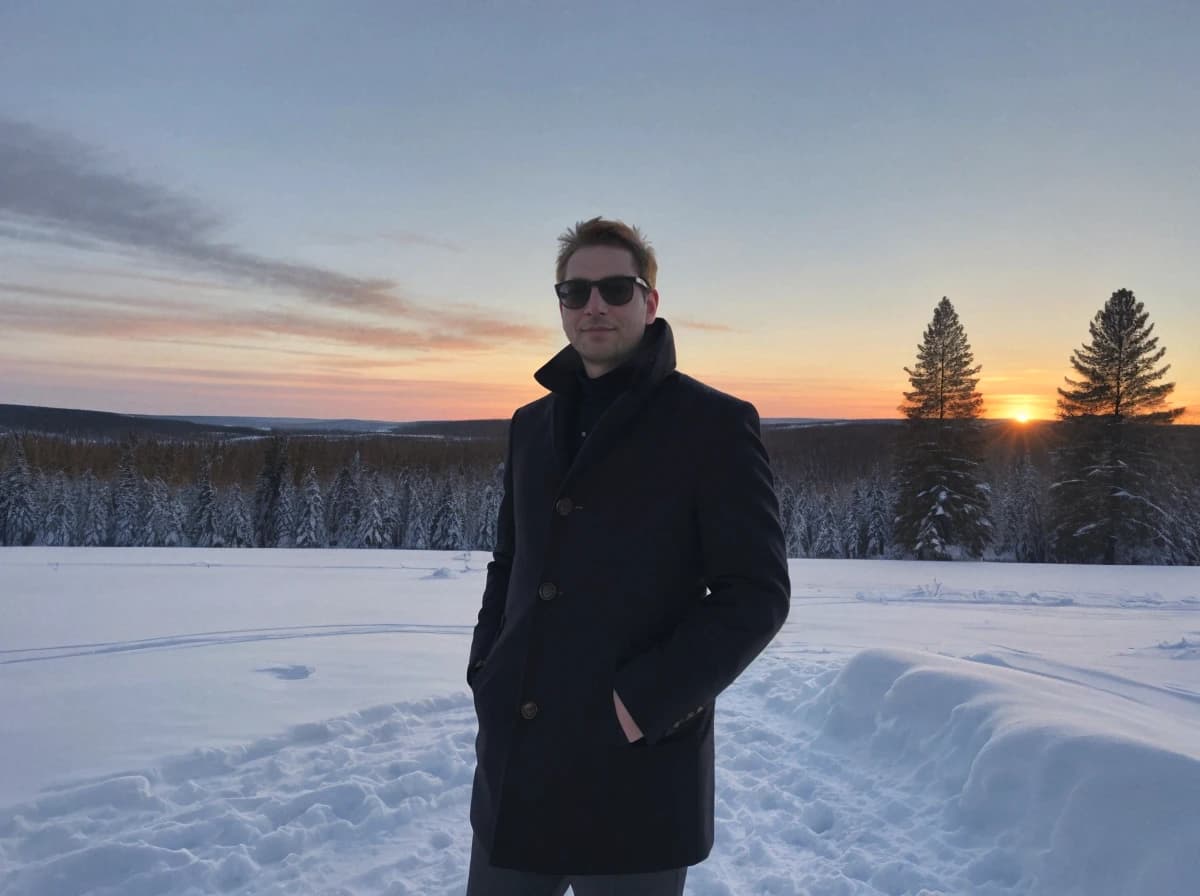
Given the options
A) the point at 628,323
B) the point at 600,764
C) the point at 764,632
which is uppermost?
the point at 628,323

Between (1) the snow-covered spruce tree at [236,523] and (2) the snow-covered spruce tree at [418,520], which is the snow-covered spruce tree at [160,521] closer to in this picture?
(1) the snow-covered spruce tree at [236,523]

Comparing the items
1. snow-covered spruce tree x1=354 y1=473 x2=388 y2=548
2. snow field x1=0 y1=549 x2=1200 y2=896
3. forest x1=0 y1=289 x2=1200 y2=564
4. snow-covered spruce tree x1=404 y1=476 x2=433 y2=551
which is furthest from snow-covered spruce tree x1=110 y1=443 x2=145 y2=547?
snow field x1=0 y1=549 x2=1200 y2=896

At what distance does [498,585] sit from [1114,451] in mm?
33051

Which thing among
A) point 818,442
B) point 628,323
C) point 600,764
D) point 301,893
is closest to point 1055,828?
point 600,764

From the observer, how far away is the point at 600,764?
1816 mm

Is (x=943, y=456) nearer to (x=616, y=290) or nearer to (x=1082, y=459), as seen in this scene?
(x=1082, y=459)

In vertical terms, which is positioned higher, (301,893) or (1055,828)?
(1055,828)

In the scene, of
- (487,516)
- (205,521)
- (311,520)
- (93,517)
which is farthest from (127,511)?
(487,516)

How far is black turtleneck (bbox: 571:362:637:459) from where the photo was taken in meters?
2.07

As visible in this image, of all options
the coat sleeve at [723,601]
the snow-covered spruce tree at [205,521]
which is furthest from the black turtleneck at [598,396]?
the snow-covered spruce tree at [205,521]

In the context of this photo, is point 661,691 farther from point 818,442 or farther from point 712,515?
point 818,442

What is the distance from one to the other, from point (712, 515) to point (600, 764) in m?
0.70

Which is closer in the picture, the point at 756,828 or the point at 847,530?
the point at 756,828

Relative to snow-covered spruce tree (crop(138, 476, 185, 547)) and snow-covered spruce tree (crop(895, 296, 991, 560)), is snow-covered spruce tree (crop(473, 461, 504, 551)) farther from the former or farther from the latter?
snow-covered spruce tree (crop(895, 296, 991, 560))
